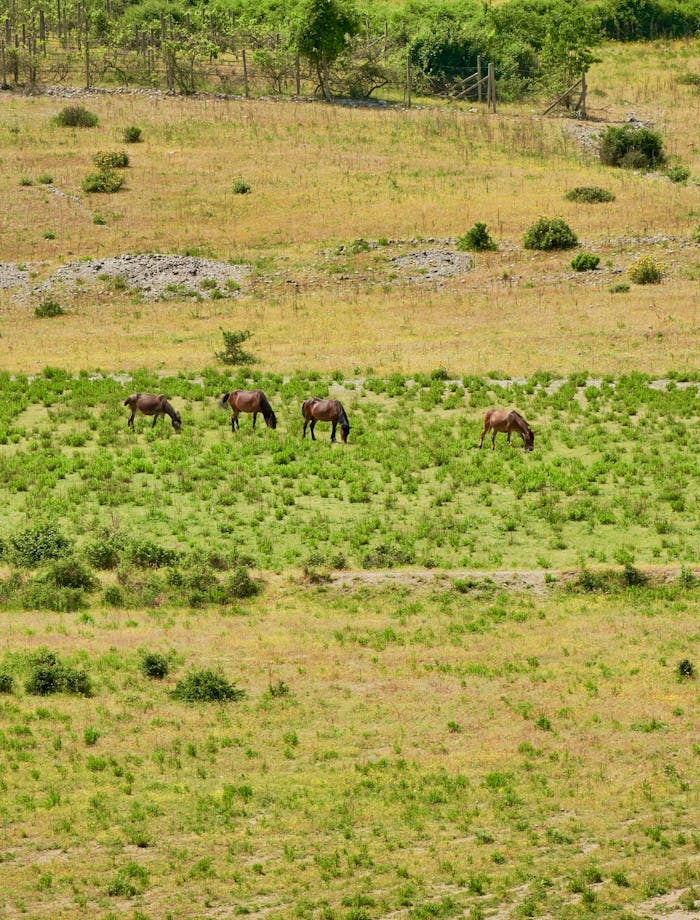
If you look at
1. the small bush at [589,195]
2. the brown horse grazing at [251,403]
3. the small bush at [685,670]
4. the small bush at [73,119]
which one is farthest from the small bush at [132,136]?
the small bush at [685,670]

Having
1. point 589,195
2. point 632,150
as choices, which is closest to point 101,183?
point 589,195

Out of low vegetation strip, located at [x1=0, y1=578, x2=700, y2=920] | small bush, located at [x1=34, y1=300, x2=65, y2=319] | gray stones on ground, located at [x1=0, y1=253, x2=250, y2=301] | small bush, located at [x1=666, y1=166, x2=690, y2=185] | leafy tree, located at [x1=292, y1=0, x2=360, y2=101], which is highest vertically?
leafy tree, located at [x1=292, y1=0, x2=360, y2=101]

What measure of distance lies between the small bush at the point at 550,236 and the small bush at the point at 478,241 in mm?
1629

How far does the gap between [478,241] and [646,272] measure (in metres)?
8.59

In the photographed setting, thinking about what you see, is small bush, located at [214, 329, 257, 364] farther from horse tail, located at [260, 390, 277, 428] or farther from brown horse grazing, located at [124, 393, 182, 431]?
horse tail, located at [260, 390, 277, 428]

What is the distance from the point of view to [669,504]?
120ft

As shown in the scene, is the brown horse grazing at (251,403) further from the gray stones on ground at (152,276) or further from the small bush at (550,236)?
the small bush at (550,236)

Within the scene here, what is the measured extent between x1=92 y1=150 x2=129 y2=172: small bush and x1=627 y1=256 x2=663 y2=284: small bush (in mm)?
29100

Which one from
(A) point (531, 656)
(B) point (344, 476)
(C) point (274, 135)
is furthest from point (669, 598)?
(C) point (274, 135)

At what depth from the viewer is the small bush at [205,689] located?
2622 cm

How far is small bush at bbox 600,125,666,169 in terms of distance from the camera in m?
79.9

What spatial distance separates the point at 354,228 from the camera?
70875 mm

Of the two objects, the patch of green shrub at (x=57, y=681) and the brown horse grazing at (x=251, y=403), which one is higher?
the brown horse grazing at (x=251, y=403)

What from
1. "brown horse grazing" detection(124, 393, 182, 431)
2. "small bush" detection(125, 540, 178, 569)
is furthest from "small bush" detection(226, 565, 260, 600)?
"brown horse grazing" detection(124, 393, 182, 431)
